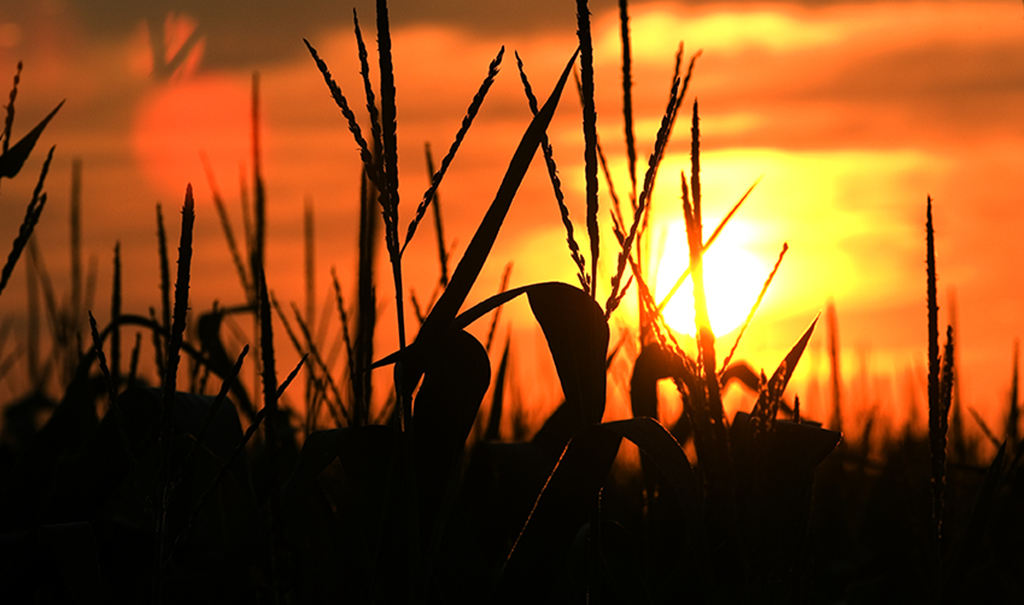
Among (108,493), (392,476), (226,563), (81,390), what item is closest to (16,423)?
(81,390)

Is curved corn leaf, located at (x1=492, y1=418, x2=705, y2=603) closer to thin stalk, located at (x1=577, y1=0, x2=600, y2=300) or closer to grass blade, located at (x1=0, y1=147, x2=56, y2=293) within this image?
thin stalk, located at (x1=577, y1=0, x2=600, y2=300)

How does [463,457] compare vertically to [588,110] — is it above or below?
below

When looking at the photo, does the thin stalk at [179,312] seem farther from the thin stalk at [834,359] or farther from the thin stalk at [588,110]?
the thin stalk at [834,359]

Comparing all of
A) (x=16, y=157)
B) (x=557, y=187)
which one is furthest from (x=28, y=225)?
(x=557, y=187)

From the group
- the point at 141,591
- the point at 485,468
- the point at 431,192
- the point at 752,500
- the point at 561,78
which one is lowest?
the point at 141,591

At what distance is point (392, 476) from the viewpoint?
2.97ft

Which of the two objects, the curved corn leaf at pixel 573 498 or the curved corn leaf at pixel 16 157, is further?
the curved corn leaf at pixel 16 157

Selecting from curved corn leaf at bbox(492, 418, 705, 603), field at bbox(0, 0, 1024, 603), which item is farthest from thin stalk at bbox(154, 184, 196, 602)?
curved corn leaf at bbox(492, 418, 705, 603)

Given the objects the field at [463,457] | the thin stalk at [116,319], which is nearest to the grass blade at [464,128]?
the field at [463,457]

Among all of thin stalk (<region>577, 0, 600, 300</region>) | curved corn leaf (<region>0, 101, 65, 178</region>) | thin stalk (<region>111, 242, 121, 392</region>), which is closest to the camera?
thin stalk (<region>577, 0, 600, 300</region>)

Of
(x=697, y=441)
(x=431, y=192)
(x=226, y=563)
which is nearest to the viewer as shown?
(x=431, y=192)

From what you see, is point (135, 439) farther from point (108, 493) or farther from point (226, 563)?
point (226, 563)

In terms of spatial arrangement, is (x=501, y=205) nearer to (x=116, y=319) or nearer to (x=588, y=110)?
(x=588, y=110)

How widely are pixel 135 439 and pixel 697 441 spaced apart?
916 millimetres
